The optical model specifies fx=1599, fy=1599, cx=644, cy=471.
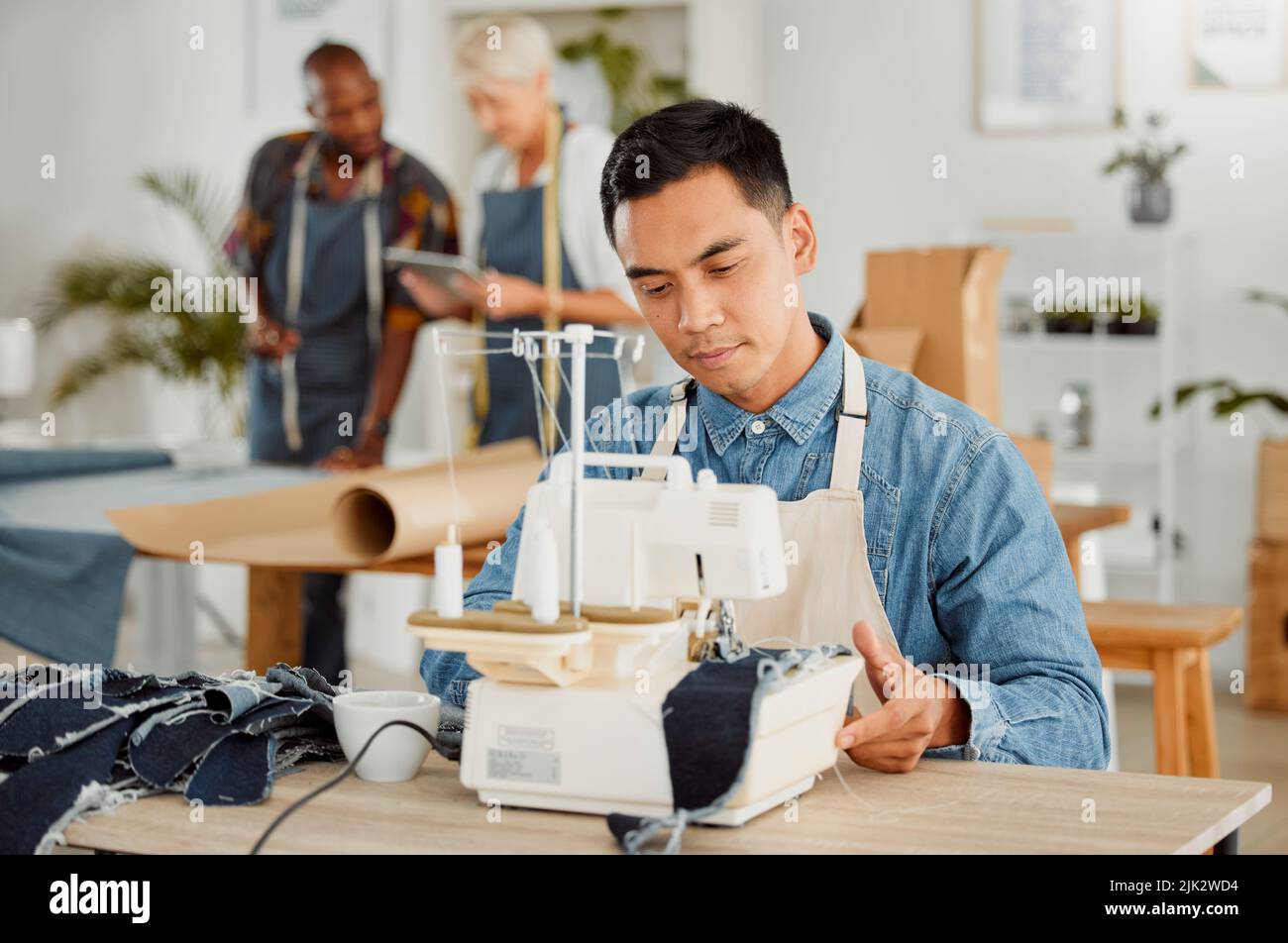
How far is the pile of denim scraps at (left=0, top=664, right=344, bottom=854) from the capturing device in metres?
1.39

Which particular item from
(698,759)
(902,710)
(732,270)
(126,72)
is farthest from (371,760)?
(126,72)

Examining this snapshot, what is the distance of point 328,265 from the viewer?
14.4 ft

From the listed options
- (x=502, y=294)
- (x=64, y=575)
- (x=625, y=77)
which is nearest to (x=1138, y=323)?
(x=625, y=77)

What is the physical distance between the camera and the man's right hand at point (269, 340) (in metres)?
4.37

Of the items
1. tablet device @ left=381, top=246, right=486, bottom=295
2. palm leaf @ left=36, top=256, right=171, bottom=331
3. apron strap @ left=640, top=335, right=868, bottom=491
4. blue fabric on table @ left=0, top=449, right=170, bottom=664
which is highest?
palm leaf @ left=36, top=256, right=171, bottom=331

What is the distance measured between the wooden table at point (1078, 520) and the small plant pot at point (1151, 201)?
Answer: 2.30m

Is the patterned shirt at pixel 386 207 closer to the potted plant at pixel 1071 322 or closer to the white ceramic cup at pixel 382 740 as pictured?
the potted plant at pixel 1071 322

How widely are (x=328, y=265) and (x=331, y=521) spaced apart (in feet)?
5.47

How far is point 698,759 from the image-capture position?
51.9 inches

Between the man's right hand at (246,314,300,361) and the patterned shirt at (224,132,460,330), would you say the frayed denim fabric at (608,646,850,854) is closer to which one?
the patterned shirt at (224,132,460,330)

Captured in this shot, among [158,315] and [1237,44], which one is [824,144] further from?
[158,315]

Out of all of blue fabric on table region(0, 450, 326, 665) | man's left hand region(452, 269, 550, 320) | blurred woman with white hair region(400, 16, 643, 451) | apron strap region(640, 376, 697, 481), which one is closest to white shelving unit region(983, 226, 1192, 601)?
blurred woman with white hair region(400, 16, 643, 451)

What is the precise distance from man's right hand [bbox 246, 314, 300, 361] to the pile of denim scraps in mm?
2839
